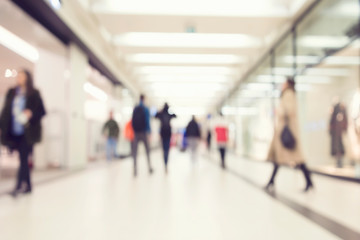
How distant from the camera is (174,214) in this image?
9.10 ft

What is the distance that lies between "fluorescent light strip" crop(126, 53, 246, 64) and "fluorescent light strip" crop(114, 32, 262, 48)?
4.38 feet

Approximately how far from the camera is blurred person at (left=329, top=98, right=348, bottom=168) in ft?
23.9

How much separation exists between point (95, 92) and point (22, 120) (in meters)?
6.57

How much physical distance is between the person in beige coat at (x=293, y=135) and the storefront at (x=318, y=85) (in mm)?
687

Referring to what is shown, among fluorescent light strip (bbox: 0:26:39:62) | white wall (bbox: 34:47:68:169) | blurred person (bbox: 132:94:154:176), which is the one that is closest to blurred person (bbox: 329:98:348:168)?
blurred person (bbox: 132:94:154:176)

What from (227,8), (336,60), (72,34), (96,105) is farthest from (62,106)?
(336,60)

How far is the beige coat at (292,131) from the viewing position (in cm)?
412

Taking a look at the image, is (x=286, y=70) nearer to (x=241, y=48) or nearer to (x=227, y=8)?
(x=241, y=48)

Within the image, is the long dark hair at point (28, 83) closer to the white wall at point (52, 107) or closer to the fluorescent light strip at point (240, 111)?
the white wall at point (52, 107)

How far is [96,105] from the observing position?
1011cm

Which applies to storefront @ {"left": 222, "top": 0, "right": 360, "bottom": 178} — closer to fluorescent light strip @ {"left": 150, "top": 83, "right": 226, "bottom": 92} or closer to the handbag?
the handbag

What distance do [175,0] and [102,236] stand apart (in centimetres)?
578

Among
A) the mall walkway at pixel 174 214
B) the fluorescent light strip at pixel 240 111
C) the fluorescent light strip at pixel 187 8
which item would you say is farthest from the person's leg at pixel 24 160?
the fluorescent light strip at pixel 240 111

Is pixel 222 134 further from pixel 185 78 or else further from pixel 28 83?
pixel 185 78
